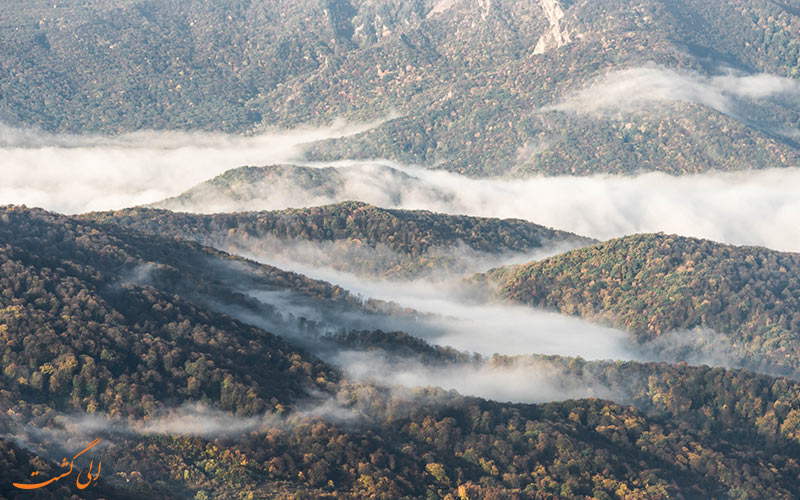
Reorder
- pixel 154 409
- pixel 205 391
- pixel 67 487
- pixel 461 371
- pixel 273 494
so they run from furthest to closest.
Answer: pixel 461 371 → pixel 205 391 → pixel 154 409 → pixel 273 494 → pixel 67 487

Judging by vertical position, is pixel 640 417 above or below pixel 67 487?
above

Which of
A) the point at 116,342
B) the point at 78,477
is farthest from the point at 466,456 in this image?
the point at 78,477

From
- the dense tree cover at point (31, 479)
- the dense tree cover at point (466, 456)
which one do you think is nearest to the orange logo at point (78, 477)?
the dense tree cover at point (31, 479)

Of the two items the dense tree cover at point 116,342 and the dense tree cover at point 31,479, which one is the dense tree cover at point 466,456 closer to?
the dense tree cover at point 116,342

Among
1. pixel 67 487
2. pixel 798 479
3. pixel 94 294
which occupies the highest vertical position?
pixel 94 294

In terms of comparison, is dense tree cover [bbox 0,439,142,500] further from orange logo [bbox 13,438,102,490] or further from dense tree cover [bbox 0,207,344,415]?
dense tree cover [bbox 0,207,344,415]

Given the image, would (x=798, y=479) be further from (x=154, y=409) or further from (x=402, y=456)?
(x=154, y=409)

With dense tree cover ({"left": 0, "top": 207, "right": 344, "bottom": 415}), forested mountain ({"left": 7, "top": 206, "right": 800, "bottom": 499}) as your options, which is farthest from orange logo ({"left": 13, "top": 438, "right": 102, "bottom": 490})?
dense tree cover ({"left": 0, "top": 207, "right": 344, "bottom": 415})

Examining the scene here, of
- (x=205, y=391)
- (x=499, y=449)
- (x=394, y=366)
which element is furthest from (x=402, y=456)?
(x=394, y=366)

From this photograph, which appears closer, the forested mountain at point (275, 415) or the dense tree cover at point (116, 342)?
the forested mountain at point (275, 415)

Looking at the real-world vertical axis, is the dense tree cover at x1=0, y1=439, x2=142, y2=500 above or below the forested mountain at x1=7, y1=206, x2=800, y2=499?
below

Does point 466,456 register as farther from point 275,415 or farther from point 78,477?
point 78,477
